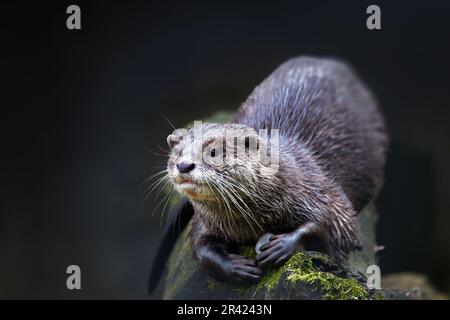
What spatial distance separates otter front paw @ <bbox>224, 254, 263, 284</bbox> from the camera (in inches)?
77.0

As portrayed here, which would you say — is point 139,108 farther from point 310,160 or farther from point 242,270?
point 242,270

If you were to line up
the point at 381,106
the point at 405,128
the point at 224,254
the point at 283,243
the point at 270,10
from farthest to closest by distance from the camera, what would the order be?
1. the point at 405,128
2. the point at 381,106
3. the point at 270,10
4. the point at 224,254
5. the point at 283,243

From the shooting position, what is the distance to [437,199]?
12.8ft

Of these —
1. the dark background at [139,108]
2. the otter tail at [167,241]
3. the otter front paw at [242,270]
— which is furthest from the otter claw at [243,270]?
the dark background at [139,108]

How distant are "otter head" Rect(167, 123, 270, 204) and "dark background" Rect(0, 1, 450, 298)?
1385mm

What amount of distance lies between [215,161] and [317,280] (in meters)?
0.44

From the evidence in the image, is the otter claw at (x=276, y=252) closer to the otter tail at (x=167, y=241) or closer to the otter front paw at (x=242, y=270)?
the otter front paw at (x=242, y=270)

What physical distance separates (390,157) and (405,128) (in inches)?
7.4

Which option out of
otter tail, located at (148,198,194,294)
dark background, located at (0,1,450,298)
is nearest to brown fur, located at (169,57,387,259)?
otter tail, located at (148,198,194,294)

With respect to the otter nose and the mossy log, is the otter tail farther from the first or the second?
the otter nose

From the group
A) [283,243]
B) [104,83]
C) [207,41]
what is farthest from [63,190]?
[283,243]

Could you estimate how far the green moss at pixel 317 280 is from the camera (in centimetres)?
178

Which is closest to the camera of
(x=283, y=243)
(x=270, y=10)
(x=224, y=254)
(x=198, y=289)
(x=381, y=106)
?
(x=283, y=243)
